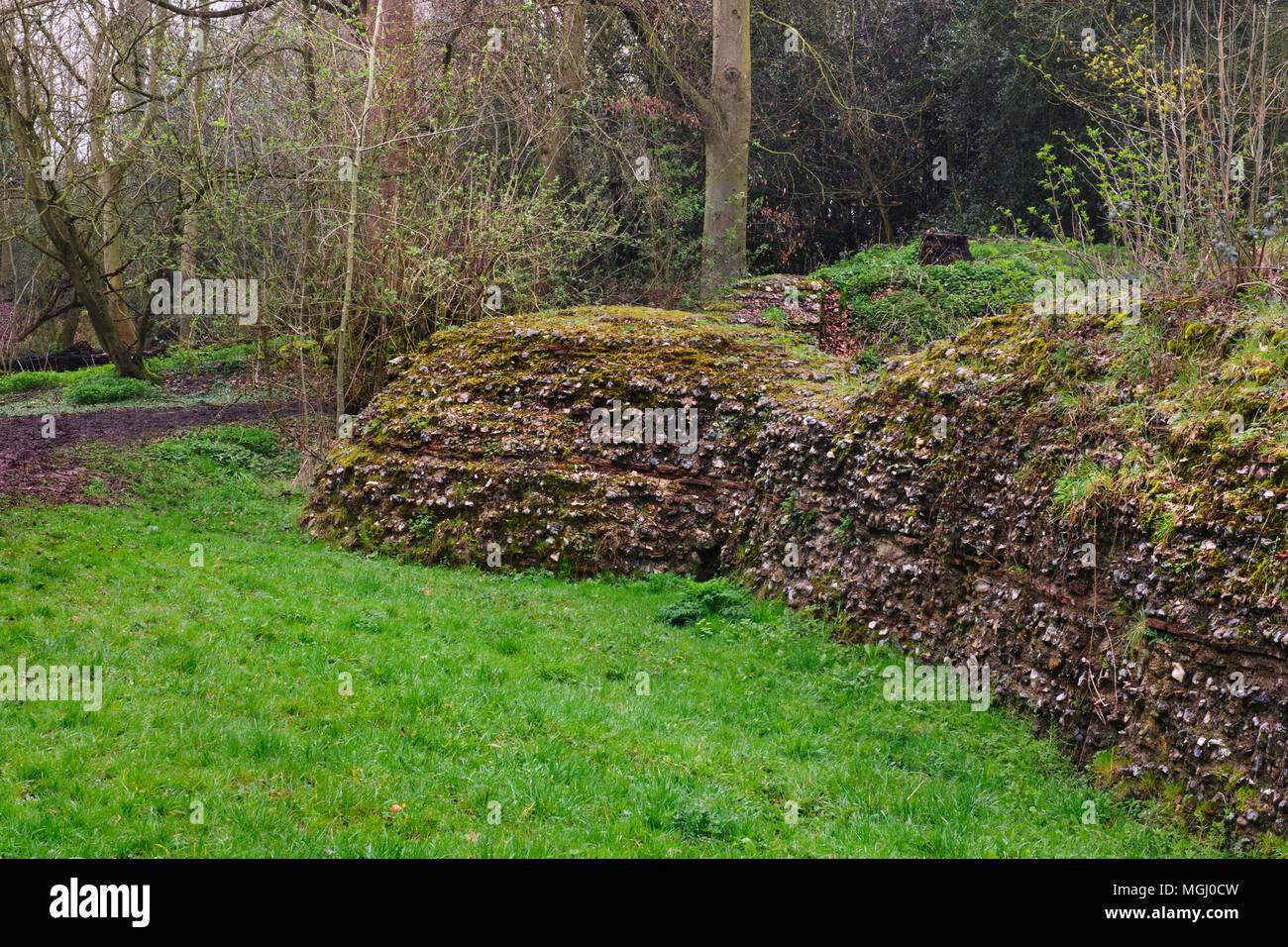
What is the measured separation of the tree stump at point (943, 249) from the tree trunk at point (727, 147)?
12.1ft

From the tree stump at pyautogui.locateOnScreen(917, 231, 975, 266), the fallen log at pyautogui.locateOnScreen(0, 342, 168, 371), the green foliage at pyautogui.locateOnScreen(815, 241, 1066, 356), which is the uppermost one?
the tree stump at pyautogui.locateOnScreen(917, 231, 975, 266)

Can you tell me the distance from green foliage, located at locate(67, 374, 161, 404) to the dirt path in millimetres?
1486

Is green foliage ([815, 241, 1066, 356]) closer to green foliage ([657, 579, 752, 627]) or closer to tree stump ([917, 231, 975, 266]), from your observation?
tree stump ([917, 231, 975, 266])

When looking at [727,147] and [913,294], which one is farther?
[727,147]

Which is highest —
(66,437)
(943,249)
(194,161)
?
(194,161)

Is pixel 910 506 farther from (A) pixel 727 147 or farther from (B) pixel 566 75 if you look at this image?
(B) pixel 566 75

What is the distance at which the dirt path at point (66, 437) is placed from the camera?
11305 millimetres

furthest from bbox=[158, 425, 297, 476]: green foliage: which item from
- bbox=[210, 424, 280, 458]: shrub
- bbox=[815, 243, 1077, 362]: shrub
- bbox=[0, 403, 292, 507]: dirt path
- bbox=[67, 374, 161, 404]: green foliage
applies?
bbox=[815, 243, 1077, 362]: shrub

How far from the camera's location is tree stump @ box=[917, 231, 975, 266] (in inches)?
691

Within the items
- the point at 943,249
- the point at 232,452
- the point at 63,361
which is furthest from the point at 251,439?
the point at 943,249

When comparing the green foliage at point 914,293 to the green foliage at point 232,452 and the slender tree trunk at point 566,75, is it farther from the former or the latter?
the green foliage at point 232,452

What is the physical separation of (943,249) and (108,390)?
1750 centimetres

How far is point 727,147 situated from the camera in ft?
57.4
